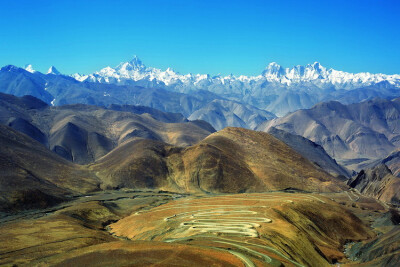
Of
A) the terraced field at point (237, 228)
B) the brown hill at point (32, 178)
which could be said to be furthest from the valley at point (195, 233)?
the brown hill at point (32, 178)

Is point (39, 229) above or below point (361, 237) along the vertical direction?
above

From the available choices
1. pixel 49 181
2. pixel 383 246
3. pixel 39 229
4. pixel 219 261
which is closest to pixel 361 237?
pixel 383 246

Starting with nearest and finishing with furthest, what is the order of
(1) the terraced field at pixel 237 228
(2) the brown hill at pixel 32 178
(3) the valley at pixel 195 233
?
(3) the valley at pixel 195 233
(1) the terraced field at pixel 237 228
(2) the brown hill at pixel 32 178

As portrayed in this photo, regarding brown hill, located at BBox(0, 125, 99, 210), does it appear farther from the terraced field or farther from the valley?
the terraced field

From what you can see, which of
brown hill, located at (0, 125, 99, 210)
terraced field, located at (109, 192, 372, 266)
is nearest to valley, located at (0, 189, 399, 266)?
terraced field, located at (109, 192, 372, 266)

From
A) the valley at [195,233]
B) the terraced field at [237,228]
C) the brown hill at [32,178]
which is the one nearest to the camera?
the valley at [195,233]

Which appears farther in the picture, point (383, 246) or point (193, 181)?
point (193, 181)

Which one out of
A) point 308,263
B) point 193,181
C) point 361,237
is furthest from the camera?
point 193,181

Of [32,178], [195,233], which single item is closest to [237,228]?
[195,233]

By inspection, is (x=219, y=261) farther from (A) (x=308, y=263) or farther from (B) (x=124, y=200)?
(B) (x=124, y=200)

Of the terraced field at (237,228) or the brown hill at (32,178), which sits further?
the brown hill at (32,178)

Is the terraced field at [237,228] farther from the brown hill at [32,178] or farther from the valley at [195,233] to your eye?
the brown hill at [32,178]
